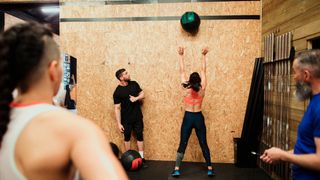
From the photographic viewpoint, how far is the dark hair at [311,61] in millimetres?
1735

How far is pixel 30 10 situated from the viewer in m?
6.34

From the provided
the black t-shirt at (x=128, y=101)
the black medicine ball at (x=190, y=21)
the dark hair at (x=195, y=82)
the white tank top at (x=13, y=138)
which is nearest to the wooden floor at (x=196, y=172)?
the black t-shirt at (x=128, y=101)

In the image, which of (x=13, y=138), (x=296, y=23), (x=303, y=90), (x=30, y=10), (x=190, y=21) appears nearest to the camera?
(x=13, y=138)

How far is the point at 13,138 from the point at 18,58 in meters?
0.21

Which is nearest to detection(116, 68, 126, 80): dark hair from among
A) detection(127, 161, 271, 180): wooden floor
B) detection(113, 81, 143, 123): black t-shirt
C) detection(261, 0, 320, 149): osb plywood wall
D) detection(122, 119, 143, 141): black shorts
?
detection(113, 81, 143, 123): black t-shirt

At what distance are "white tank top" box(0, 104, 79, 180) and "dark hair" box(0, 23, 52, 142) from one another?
0.03 m

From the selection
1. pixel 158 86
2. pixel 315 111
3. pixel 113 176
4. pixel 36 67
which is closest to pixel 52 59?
pixel 36 67

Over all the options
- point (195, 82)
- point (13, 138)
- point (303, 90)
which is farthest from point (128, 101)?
point (13, 138)

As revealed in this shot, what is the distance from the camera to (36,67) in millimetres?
778

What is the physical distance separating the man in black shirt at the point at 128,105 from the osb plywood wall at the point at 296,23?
2129mm

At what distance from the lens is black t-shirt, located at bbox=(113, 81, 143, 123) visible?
442cm

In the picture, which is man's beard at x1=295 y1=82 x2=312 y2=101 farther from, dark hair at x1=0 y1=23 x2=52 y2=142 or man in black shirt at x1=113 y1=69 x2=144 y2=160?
man in black shirt at x1=113 y1=69 x2=144 y2=160

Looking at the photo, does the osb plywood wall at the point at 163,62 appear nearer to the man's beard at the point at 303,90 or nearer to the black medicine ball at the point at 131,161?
the black medicine ball at the point at 131,161

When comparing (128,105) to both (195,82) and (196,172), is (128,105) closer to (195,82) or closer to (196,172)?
(195,82)
